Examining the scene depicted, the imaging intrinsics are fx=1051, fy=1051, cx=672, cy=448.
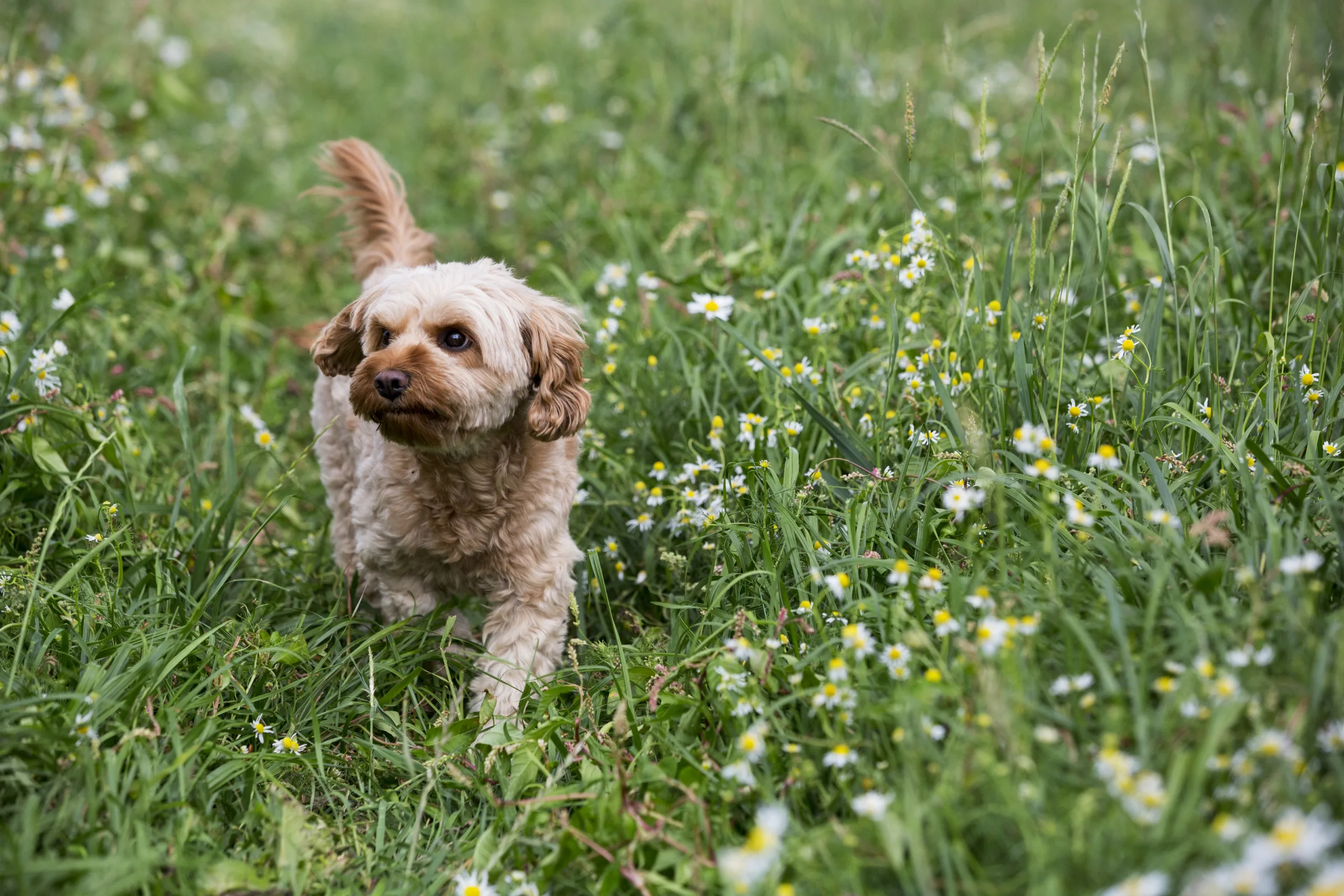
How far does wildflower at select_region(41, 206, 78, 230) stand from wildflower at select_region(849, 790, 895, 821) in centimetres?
448

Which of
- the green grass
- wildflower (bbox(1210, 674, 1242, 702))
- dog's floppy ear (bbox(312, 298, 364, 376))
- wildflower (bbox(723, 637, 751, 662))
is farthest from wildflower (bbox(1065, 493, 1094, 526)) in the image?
dog's floppy ear (bbox(312, 298, 364, 376))

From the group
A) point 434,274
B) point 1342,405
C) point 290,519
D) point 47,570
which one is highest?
point 434,274

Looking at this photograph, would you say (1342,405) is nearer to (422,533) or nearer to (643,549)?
(643,549)

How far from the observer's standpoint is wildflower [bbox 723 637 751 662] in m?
2.59

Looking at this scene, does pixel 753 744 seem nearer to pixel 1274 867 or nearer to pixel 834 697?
pixel 834 697

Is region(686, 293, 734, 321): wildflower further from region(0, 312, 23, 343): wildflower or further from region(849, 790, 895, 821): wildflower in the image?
region(0, 312, 23, 343): wildflower

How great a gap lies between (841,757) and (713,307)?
2043 mm

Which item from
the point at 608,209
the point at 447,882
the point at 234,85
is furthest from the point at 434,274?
the point at 234,85

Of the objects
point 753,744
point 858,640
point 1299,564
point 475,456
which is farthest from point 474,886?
point 1299,564

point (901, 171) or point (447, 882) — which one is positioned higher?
point (901, 171)

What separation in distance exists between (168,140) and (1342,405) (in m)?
6.82

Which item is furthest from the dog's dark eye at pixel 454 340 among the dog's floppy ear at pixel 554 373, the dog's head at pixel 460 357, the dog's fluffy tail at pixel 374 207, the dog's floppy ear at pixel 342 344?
the dog's fluffy tail at pixel 374 207

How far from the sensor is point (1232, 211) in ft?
14.6

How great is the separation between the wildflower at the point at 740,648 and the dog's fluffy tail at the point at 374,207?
217 cm
